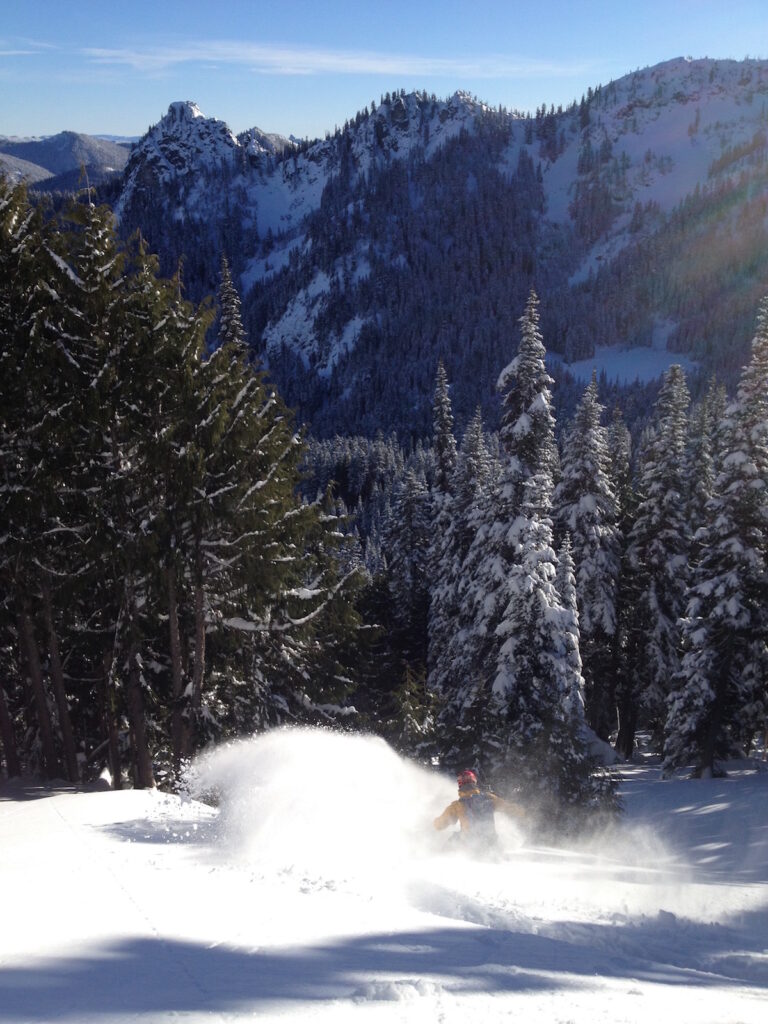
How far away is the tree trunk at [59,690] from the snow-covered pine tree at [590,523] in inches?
769

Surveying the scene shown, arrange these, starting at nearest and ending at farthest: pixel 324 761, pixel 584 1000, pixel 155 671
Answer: pixel 584 1000, pixel 324 761, pixel 155 671

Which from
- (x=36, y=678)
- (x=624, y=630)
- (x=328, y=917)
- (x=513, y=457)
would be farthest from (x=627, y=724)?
(x=328, y=917)

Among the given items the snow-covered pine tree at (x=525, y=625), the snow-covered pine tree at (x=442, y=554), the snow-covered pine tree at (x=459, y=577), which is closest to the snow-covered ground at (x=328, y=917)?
the snow-covered pine tree at (x=525, y=625)

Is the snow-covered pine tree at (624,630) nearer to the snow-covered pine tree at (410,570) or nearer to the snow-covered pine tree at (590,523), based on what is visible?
the snow-covered pine tree at (590,523)

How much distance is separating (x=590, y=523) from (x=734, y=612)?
8143 millimetres

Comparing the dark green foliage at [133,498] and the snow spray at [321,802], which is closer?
the snow spray at [321,802]

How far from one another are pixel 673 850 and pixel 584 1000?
39.8 feet

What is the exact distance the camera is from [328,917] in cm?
652

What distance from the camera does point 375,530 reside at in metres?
108

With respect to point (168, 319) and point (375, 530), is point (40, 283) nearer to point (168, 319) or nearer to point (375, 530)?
point (168, 319)

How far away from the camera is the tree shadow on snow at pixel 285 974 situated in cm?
461

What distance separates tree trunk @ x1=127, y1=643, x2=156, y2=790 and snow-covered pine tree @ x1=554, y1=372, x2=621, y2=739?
18997 mm

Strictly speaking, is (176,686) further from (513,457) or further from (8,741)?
(513,457)

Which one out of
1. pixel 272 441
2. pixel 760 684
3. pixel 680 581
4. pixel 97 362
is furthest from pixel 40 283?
pixel 680 581
